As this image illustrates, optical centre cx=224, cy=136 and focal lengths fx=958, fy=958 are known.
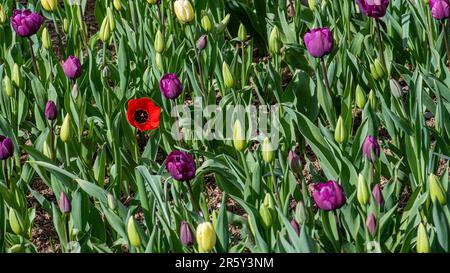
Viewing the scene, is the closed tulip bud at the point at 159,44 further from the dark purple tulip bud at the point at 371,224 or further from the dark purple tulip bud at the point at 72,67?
the dark purple tulip bud at the point at 371,224

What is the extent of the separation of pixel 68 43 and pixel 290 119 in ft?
3.55

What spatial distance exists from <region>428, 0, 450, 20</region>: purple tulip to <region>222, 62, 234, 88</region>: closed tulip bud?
633mm

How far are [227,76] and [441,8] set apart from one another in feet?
2.18

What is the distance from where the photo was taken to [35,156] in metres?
2.64

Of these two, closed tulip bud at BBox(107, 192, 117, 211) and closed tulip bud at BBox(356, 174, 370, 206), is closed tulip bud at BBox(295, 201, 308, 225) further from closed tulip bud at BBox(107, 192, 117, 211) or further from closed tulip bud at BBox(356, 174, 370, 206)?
closed tulip bud at BBox(107, 192, 117, 211)

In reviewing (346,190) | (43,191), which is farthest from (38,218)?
(346,190)

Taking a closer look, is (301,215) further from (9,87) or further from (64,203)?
(9,87)

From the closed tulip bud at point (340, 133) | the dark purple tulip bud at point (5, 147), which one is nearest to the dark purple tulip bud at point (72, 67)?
the dark purple tulip bud at point (5, 147)

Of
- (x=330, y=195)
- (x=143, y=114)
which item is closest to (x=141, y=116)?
(x=143, y=114)

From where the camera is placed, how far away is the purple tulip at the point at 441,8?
2.81 meters

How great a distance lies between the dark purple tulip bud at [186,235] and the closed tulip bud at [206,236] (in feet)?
0.20

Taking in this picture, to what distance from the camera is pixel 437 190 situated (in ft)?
6.88

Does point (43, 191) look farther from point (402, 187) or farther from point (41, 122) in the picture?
point (402, 187)

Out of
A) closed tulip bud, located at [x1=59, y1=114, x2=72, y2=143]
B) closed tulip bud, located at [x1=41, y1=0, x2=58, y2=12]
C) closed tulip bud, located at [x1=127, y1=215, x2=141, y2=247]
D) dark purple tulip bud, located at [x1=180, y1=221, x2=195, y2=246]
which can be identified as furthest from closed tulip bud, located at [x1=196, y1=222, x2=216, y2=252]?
closed tulip bud, located at [x1=41, y1=0, x2=58, y2=12]
